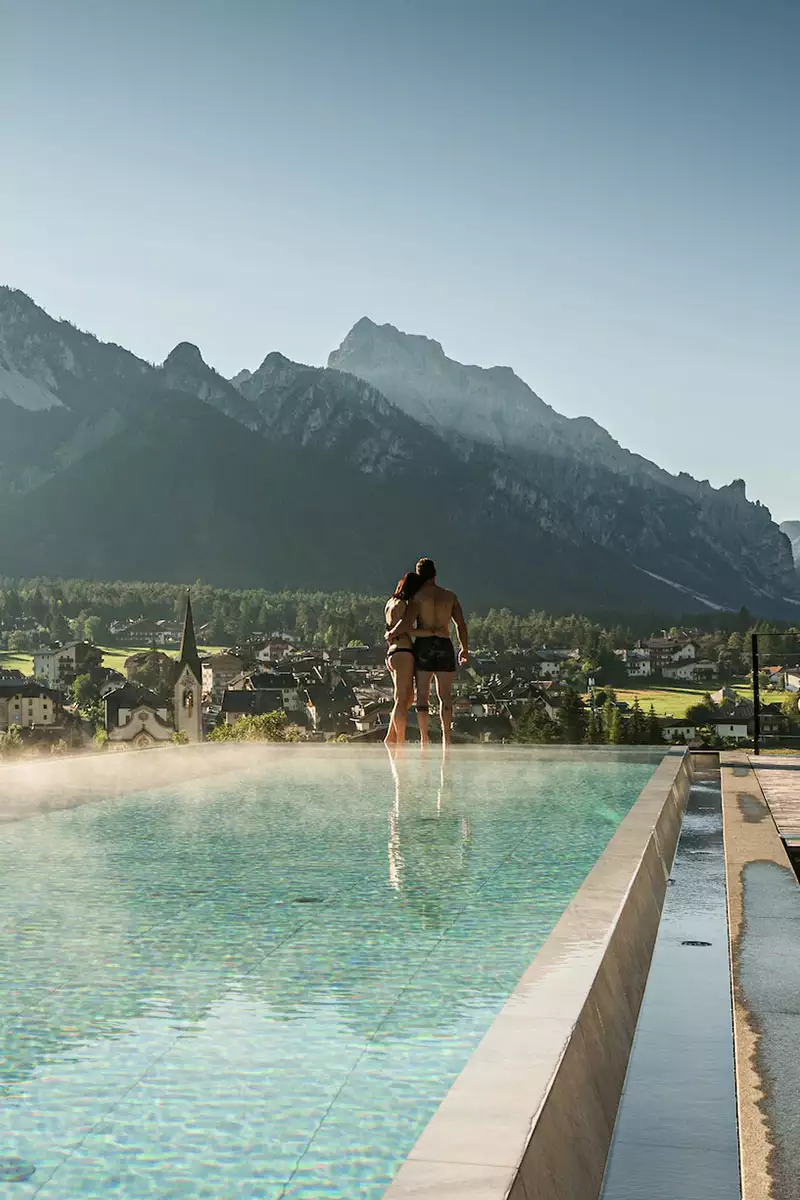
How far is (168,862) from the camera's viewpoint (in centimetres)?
495

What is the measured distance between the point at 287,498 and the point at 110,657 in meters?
45.1

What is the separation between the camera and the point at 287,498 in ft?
447

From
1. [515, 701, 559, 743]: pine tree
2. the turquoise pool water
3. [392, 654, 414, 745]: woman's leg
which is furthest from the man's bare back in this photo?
[515, 701, 559, 743]: pine tree

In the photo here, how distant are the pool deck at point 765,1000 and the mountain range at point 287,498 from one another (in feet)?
365

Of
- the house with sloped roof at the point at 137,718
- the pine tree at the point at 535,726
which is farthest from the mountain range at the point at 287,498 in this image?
the pine tree at the point at 535,726

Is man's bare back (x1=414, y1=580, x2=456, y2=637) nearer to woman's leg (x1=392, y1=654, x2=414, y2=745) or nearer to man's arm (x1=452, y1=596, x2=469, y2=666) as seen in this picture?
man's arm (x1=452, y1=596, x2=469, y2=666)

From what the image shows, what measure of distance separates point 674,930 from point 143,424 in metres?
151

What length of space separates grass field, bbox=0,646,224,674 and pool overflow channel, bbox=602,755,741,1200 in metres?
90.8

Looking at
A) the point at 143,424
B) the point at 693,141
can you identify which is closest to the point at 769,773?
the point at 693,141

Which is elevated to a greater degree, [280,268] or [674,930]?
[280,268]

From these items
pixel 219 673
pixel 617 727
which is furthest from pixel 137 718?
pixel 617 727

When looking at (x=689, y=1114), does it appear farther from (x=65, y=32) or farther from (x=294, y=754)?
(x=65, y=32)

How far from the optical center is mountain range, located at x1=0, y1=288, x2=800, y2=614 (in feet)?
399

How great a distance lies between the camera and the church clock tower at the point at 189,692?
254ft
